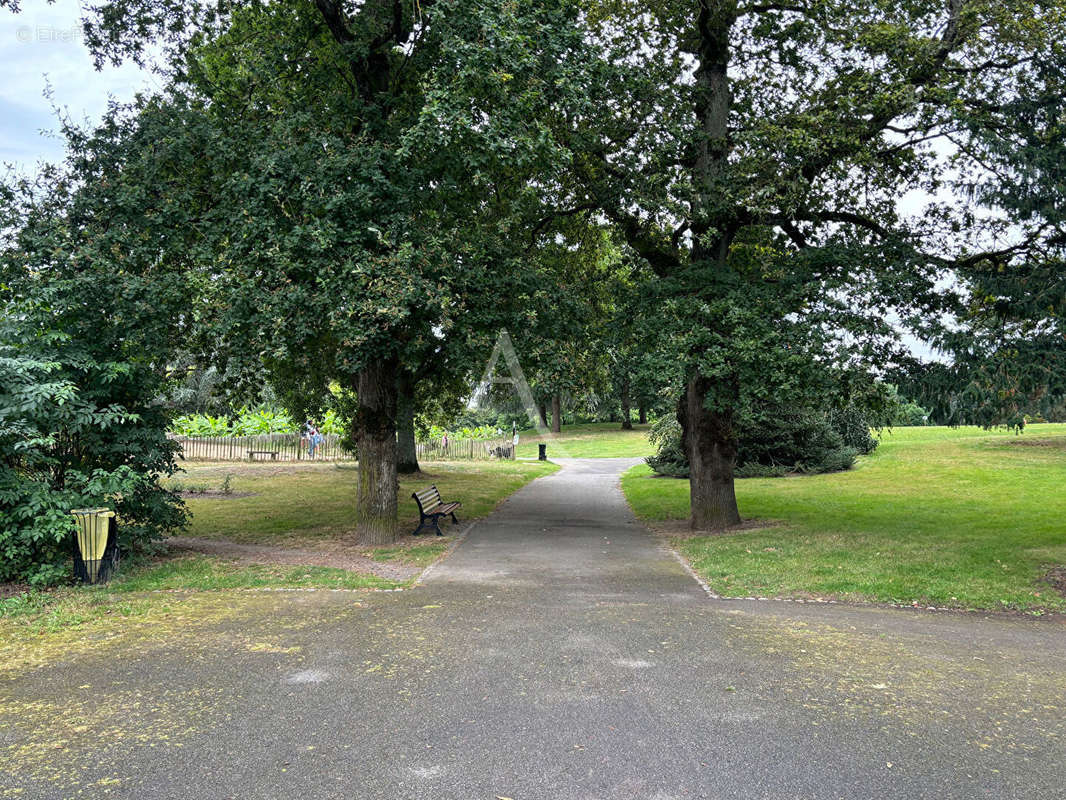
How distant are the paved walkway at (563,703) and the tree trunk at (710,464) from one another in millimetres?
5620

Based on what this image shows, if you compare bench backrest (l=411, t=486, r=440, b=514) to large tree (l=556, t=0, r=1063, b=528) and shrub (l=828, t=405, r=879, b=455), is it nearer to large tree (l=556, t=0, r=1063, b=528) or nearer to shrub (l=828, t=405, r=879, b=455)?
large tree (l=556, t=0, r=1063, b=528)

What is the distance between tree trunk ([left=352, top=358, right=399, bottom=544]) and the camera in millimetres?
11336

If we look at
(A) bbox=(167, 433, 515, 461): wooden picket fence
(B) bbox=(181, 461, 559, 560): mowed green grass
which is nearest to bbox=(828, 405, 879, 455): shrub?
(B) bbox=(181, 461, 559, 560): mowed green grass

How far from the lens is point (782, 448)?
2444cm

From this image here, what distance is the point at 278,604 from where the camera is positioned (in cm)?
741

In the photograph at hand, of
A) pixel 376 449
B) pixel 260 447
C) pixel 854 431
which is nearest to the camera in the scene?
pixel 376 449

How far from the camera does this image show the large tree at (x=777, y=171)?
1008 cm

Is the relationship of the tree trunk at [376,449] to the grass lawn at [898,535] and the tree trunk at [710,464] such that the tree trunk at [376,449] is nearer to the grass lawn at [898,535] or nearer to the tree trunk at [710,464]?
the grass lawn at [898,535]

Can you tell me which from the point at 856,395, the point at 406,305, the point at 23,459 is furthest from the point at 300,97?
the point at 856,395

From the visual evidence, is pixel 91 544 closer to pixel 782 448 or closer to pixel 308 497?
pixel 308 497

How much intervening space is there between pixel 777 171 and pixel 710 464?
5366mm

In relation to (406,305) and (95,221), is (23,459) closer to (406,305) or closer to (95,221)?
(95,221)

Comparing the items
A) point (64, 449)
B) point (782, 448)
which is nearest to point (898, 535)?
point (64, 449)

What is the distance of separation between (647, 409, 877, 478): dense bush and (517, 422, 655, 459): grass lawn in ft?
41.7
